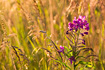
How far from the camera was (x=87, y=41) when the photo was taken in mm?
1713

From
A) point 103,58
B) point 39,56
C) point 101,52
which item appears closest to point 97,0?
point 101,52

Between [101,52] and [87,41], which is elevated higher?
[87,41]

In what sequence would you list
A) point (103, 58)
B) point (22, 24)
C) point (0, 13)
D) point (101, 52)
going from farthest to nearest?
point (22, 24), point (103, 58), point (101, 52), point (0, 13)

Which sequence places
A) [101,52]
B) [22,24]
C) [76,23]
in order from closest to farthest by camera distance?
[76,23], [101,52], [22,24]

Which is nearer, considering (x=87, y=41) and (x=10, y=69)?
(x=10, y=69)

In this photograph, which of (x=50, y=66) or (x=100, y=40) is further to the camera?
(x=100, y=40)

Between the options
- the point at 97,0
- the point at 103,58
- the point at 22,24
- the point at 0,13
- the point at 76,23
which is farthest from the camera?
the point at 22,24

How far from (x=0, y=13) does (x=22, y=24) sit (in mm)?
954

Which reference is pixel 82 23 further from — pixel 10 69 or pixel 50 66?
pixel 10 69

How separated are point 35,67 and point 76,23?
66 cm

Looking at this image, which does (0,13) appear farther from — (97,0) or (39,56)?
(97,0)

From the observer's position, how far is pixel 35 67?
1.57 m

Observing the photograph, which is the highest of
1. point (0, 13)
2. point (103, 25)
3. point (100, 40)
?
point (0, 13)

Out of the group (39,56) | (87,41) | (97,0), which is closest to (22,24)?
(39,56)
